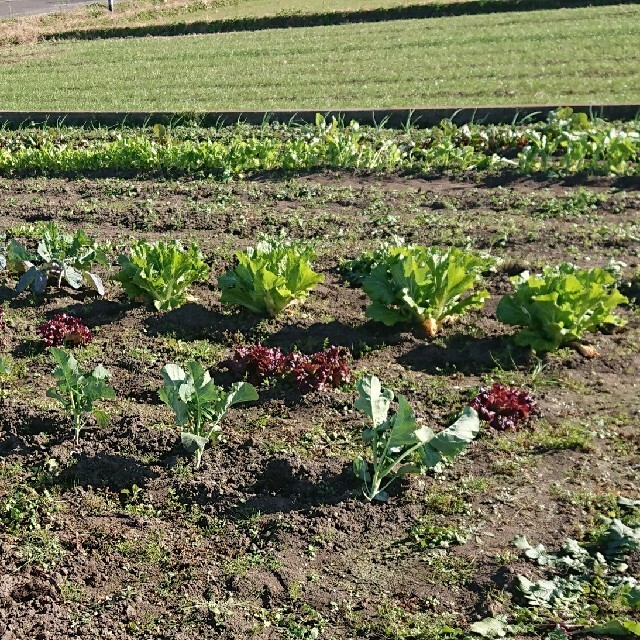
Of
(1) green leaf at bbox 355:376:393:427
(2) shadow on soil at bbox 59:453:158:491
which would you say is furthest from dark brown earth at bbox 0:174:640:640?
(1) green leaf at bbox 355:376:393:427

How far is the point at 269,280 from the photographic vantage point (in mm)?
6348

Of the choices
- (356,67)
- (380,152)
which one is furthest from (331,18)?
(380,152)

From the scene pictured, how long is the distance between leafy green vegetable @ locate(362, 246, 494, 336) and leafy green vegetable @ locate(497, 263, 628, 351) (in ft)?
1.13

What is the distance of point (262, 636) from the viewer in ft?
12.3

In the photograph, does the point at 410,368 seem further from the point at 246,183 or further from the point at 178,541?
the point at 246,183

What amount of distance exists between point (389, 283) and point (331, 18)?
23.0 m

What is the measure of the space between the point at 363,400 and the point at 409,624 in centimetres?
128

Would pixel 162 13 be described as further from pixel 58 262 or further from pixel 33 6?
pixel 58 262

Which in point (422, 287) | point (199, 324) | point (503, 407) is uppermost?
point (422, 287)

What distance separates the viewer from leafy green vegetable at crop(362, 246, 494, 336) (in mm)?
6094

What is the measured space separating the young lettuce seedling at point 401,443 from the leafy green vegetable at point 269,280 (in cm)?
180

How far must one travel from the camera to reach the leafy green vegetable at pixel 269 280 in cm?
641

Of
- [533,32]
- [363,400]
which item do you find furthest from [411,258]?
[533,32]

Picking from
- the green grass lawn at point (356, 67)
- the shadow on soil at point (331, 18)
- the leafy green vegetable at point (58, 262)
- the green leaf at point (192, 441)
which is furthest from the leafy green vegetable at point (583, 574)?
the shadow on soil at point (331, 18)
